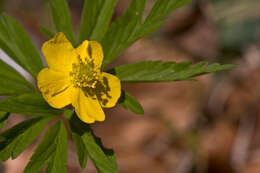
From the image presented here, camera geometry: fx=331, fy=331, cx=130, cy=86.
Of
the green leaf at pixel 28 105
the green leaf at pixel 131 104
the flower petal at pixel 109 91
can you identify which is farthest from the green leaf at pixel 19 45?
the green leaf at pixel 131 104

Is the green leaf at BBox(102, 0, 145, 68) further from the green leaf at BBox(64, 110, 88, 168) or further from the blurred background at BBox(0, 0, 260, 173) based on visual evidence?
the blurred background at BBox(0, 0, 260, 173)

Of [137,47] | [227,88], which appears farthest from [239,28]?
[137,47]

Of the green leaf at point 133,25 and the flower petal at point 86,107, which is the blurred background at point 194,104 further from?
the green leaf at point 133,25

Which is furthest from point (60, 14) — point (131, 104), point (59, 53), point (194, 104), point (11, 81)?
point (194, 104)

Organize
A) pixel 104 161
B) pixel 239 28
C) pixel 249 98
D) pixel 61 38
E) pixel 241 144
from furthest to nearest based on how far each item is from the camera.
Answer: pixel 239 28 → pixel 249 98 → pixel 241 144 → pixel 61 38 → pixel 104 161

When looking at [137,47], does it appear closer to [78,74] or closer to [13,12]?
[13,12]

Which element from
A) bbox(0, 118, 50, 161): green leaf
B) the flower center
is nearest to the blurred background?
the flower center
